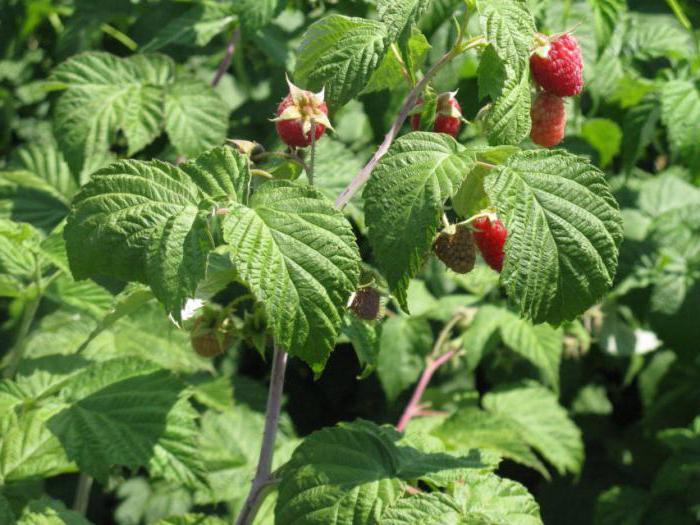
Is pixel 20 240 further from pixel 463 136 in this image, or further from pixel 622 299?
pixel 622 299

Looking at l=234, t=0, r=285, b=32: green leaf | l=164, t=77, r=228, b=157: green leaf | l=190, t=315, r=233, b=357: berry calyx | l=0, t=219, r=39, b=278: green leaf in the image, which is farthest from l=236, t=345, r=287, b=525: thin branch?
l=234, t=0, r=285, b=32: green leaf

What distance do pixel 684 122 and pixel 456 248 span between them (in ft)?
4.23

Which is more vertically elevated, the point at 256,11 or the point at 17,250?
the point at 256,11

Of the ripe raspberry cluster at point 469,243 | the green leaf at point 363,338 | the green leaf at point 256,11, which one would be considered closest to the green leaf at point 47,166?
the green leaf at point 256,11

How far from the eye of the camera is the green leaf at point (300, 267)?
110cm

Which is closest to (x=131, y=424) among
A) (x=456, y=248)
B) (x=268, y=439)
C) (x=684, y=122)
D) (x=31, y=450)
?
(x=31, y=450)

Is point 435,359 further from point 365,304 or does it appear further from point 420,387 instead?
point 365,304

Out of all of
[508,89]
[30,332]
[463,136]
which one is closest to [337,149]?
[463,136]

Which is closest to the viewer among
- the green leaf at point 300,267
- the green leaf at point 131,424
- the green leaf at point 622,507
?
the green leaf at point 300,267

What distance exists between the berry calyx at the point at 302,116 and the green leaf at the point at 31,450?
2.12 feet

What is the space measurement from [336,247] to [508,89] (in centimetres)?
29

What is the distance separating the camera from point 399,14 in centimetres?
119

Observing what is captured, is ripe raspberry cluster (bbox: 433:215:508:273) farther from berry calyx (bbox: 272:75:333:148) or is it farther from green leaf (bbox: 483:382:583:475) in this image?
green leaf (bbox: 483:382:583:475)

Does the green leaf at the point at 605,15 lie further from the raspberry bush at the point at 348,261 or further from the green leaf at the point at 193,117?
the green leaf at the point at 193,117
